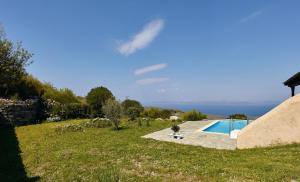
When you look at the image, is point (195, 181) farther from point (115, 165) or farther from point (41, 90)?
point (41, 90)

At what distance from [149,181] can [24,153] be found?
9.23 m

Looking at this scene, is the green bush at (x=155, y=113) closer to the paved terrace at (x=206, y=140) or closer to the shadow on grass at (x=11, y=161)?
the paved terrace at (x=206, y=140)

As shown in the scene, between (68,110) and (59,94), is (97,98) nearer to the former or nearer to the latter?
(68,110)

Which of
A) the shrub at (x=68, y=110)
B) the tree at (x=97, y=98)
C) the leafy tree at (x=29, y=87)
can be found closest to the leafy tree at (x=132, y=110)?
the tree at (x=97, y=98)

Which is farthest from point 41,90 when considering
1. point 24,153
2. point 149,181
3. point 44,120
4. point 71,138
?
point 149,181

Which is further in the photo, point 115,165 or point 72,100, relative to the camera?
point 72,100

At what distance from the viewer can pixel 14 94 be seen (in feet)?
111

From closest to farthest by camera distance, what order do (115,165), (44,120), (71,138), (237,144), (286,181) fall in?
(286,181) → (115,165) → (237,144) → (71,138) → (44,120)

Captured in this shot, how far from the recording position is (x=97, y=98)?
37406mm

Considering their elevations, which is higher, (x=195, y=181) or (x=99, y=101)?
(x=99, y=101)

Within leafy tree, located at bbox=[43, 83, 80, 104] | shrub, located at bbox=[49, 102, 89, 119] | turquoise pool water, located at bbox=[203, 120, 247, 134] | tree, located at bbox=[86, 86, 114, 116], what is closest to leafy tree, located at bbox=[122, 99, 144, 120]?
tree, located at bbox=[86, 86, 114, 116]

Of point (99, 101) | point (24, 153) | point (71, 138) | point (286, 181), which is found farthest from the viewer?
point (99, 101)

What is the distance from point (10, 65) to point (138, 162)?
26.9 m

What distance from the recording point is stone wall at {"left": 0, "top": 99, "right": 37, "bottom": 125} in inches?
1072
